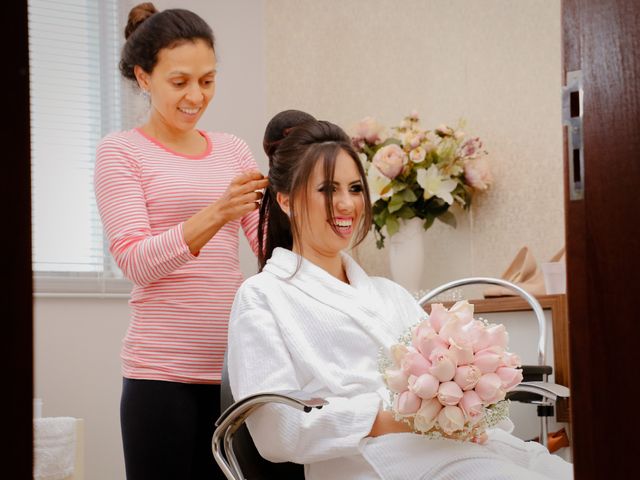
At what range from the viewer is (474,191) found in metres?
3.05

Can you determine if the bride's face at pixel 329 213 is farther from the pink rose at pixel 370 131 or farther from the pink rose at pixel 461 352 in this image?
the pink rose at pixel 370 131

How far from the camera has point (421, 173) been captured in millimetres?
2879

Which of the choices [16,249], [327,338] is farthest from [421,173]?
[16,249]

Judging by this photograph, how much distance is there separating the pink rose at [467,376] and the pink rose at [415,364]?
0.05 metres

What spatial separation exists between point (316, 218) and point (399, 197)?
100 centimetres

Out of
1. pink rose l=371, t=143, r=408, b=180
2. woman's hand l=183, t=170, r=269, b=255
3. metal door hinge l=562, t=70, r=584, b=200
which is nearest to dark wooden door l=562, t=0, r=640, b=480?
metal door hinge l=562, t=70, r=584, b=200

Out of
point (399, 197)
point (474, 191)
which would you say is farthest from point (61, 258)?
point (474, 191)

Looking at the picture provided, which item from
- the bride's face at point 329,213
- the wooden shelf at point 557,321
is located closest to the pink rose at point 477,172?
the wooden shelf at point 557,321

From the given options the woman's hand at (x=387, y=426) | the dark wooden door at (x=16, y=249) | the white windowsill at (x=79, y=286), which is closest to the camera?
the dark wooden door at (x=16, y=249)

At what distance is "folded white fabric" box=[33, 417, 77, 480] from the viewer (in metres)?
2.80

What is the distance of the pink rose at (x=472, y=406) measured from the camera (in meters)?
1.50

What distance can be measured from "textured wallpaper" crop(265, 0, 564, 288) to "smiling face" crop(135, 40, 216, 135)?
1.25 metres

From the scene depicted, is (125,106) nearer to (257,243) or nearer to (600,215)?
(257,243)

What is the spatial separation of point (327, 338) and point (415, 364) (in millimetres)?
318
